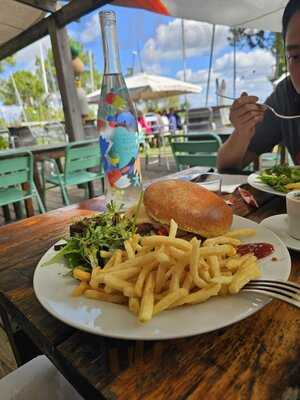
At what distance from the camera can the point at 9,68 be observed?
18.4 metres

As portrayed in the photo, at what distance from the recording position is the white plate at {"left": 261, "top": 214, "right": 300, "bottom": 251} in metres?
0.70

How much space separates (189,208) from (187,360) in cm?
39

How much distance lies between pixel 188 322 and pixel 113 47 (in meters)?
1.14

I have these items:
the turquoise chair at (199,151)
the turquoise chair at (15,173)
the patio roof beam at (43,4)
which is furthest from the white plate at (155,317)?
the patio roof beam at (43,4)

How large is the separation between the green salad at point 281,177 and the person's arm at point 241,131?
0.40m

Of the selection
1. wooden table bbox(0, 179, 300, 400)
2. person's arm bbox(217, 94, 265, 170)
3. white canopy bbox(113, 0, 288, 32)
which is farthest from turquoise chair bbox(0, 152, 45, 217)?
wooden table bbox(0, 179, 300, 400)

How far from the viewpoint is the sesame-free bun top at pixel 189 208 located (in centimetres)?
73

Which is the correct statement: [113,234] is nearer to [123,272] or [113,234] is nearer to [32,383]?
[123,272]

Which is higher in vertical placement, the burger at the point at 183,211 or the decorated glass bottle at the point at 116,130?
the decorated glass bottle at the point at 116,130

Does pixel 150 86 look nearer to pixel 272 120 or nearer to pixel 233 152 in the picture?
pixel 272 120

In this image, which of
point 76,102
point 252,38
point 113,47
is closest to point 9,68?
point 252,38

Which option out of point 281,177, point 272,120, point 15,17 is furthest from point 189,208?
point 15,17

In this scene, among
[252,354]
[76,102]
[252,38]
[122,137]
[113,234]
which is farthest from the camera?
[252,38]

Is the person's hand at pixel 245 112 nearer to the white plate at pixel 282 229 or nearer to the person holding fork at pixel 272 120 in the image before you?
the person holding fork at pixel 272 120
